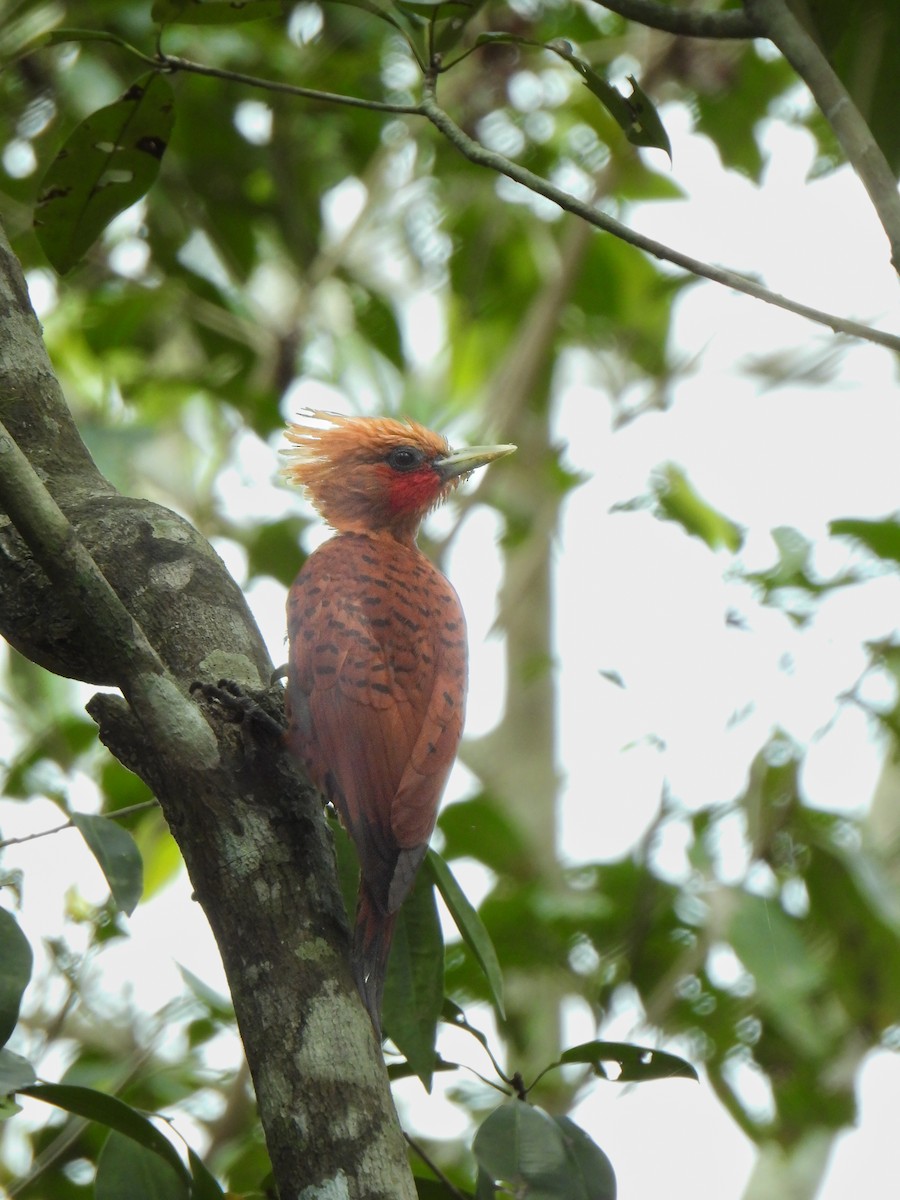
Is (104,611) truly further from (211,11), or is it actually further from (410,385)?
(410,385)

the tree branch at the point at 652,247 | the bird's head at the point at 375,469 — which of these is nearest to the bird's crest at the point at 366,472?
the bird's head at the point at 375,469

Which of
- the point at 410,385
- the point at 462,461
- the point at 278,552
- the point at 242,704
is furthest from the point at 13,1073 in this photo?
the point at 410,385

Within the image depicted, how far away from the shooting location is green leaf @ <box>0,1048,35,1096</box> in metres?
2.00

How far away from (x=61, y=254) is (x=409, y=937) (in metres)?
1.48

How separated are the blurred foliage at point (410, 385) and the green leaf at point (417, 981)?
2 cm

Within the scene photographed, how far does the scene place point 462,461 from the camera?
12.3 ft

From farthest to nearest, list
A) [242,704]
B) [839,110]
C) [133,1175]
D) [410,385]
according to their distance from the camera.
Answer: [410,385], [133,1175], [242,704], [839,110]

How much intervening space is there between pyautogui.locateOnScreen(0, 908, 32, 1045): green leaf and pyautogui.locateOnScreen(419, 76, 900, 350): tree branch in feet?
4.20

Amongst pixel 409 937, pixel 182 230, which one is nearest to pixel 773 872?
pixel 409 937

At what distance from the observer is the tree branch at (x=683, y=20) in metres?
1.88

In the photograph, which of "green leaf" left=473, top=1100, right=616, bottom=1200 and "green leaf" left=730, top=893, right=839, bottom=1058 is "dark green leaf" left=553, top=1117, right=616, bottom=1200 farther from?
"green leaf" left=730, top=893, right=839, bottom=1058

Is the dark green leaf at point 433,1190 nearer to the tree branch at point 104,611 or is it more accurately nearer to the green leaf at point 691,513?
the tree branch at point 104,611

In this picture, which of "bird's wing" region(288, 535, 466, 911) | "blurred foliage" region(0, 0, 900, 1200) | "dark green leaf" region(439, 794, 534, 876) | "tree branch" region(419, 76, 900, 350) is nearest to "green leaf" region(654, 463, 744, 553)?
A: "blurred foliage" region(0, 0, 900, 1200)

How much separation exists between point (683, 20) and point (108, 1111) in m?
1.82
